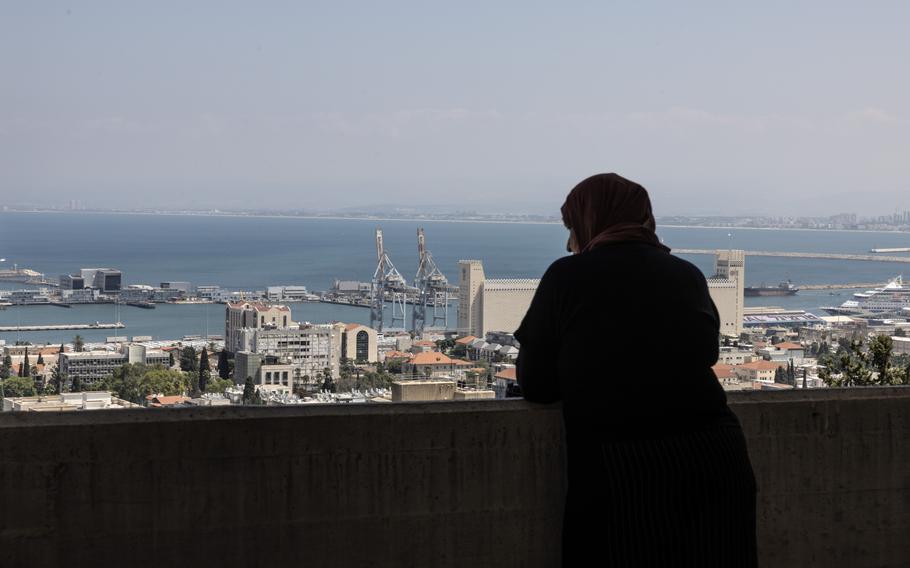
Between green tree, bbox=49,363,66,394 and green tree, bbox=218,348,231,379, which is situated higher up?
green tree, bbox=49,363,66,394

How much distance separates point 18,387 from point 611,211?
21759mm

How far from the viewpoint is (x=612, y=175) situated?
1.69 metres

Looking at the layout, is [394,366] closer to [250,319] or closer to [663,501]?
[250,319]

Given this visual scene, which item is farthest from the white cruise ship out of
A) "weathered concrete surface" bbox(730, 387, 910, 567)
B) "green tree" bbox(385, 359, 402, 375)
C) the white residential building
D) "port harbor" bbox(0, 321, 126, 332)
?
"weathered concrete surface" bbox(730, 387, 910, 567)

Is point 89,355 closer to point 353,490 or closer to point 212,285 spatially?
point 353,490

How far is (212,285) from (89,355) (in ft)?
135

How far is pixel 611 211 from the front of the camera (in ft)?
5.47

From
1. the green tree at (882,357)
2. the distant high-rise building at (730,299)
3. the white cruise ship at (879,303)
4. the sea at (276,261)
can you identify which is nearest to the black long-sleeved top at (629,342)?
the green tree at (882,357)

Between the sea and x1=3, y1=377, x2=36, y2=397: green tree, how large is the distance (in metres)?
19.3

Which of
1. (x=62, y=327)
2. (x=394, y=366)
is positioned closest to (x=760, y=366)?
(x=394, y=366)

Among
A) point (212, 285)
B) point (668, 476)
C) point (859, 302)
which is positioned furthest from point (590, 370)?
point (212, 285)

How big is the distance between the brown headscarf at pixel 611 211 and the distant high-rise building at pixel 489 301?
40689 mm

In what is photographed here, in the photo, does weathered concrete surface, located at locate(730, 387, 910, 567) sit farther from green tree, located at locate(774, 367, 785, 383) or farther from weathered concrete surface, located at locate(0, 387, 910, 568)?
green tree, located at locate(774, 367, 785, 383)

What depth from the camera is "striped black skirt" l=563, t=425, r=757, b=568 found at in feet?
5.23
